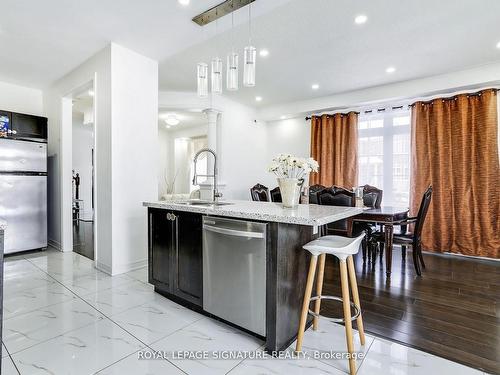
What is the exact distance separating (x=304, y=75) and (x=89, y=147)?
6.28 metres

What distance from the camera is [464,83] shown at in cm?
404

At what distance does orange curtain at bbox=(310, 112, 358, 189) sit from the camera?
5.27 metres

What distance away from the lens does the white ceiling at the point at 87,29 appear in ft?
8.25

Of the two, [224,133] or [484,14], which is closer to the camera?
[484,14]

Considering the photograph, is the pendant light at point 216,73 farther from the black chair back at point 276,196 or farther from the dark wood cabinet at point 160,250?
the black chair back at point 276,196

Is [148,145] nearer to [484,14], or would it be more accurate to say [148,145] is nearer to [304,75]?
[304,75]

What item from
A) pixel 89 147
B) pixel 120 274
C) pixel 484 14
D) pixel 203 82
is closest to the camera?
pixel 203 82

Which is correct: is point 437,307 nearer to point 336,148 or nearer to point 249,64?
point 249,64

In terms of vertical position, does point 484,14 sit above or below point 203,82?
above

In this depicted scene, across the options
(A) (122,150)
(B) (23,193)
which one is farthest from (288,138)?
(B) (23,193)

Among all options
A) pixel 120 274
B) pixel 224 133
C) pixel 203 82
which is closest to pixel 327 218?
pixel 203 82

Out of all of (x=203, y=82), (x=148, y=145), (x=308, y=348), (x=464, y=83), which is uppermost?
(x=464, y=83)

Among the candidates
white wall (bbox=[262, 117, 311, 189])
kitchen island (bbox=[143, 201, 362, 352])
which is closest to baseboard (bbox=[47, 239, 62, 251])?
kitchen island (bbox=[143, 201, 362, 352])

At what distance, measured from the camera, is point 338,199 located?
379 centimetres
